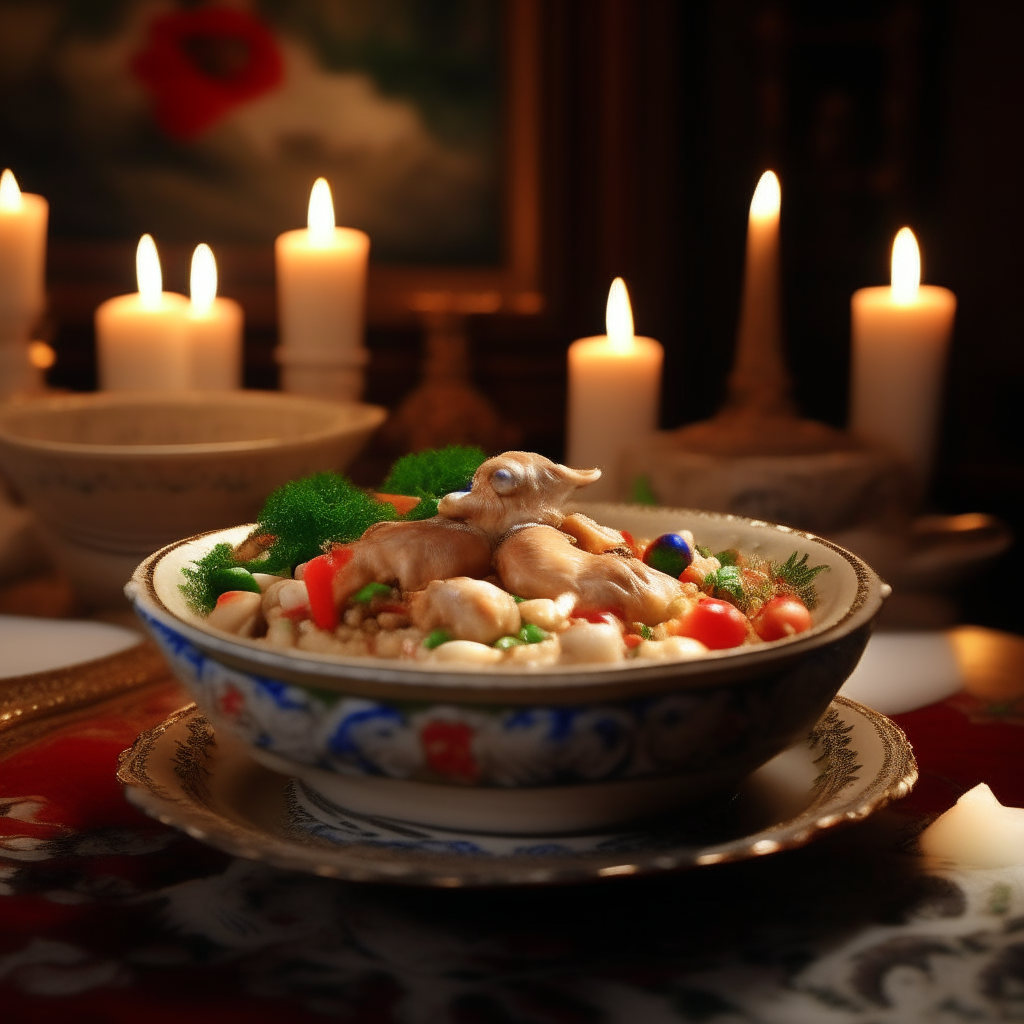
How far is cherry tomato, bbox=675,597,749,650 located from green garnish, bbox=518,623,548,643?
108 mm

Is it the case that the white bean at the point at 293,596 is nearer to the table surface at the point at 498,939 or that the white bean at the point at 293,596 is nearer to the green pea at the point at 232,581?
the green pea at the point at 232,581

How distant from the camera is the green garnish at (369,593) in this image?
889 mm

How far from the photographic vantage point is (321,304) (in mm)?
1905

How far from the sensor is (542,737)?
76cm

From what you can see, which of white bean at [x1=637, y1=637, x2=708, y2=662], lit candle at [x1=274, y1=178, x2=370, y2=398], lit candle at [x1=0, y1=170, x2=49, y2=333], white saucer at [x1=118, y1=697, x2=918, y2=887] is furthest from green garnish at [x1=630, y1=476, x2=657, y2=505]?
lit candle at [x1=0, y1=170, x2=49, y2=333]

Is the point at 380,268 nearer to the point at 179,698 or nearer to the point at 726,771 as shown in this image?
the point at 179,698

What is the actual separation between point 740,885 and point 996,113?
2.76m

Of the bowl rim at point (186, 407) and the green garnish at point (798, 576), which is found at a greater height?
the bowl rim at point (186, 407)

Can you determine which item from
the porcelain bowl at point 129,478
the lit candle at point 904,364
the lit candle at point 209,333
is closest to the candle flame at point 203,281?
the lit candle at point 209,333

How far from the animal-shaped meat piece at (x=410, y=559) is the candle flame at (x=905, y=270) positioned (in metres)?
1.08

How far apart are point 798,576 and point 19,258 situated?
1225mm

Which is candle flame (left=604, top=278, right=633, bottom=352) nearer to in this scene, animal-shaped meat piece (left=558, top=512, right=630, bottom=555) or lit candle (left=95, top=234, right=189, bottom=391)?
lit candle (left=95, top=234, right=189, bottom=391)

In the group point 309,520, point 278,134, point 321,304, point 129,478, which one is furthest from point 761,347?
point 278,134

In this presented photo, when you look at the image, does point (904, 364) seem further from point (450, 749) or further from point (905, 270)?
point (450, 749)
